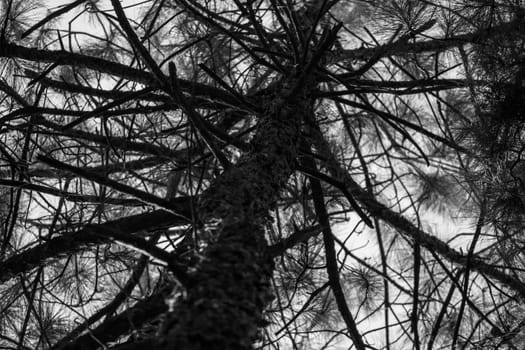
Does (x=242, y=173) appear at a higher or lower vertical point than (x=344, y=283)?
lower

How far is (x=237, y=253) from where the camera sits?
2.61ft

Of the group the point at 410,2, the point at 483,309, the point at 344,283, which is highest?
the point at 410,2

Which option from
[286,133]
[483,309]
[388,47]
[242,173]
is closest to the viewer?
[242,173]

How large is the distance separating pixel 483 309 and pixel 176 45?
2189 millimetres

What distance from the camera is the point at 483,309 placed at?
2.65 metres

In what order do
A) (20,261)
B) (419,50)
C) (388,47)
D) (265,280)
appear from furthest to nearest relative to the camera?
(419,50) → (388,47) → (20,261) → (265,280)

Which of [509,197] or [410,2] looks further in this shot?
[410,2]

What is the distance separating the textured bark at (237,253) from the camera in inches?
25.3

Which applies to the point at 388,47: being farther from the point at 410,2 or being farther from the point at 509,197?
the point at 509,197

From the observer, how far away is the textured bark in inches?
25.3

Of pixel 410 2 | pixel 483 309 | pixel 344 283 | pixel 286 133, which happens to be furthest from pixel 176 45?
pixel 483 309

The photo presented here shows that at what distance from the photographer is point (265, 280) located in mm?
815

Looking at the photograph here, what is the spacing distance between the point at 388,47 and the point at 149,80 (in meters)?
0.82

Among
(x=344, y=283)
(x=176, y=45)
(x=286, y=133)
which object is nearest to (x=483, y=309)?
(x=344, y=283)
